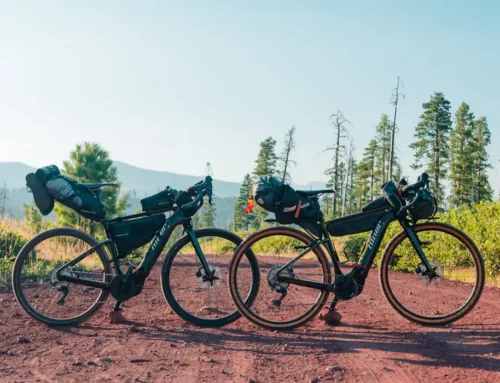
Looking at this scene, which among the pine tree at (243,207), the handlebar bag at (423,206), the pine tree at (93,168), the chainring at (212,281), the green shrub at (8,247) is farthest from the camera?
the pine tree at (243,207)

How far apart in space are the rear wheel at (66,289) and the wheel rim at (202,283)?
2.45ft

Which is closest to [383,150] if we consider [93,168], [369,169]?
[369,169]

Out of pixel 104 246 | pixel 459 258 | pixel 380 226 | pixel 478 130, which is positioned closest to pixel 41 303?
pixel 104 246

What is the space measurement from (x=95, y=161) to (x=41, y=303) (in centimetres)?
3429

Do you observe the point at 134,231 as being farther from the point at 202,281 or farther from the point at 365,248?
the point at 365,248

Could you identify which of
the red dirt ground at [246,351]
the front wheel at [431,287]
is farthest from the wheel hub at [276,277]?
the front wheel at [431,287]

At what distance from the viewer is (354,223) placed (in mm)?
5199

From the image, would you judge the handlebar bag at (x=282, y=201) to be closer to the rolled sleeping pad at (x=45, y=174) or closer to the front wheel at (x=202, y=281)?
the front wheel at (x=202, y=281)

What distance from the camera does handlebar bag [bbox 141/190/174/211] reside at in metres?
5.25

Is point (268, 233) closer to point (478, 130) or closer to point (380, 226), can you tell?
point (380, 226)

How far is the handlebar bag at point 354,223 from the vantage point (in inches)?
203

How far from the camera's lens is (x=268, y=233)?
5.05 metres

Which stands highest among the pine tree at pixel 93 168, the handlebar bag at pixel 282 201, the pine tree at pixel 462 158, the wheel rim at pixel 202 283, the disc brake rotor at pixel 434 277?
the pine tree at pixel 462 158

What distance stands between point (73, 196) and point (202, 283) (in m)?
1.67
